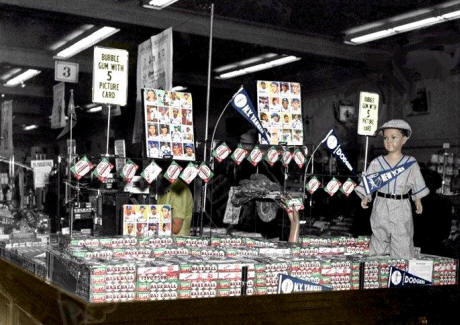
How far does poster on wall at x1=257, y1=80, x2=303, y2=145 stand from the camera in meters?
3.33

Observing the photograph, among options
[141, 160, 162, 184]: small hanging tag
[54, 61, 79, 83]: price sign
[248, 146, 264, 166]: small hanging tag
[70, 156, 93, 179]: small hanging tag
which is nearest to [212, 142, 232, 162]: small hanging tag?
[248, 146, 264, 166]: small hanging tag

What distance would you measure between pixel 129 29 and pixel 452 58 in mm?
2075

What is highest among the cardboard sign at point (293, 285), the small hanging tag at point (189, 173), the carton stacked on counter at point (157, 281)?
the small hanging tag at point (189, 173)

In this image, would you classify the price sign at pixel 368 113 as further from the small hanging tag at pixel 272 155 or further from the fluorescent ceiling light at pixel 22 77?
the fluorescent ceiling light at pixel 22 77

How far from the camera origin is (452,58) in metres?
3.62

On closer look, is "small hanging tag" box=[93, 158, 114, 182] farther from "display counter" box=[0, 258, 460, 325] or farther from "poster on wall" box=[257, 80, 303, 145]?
"poster on wall" box=[257, 80, 303, 145]

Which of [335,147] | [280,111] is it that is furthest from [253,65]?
[335,147]

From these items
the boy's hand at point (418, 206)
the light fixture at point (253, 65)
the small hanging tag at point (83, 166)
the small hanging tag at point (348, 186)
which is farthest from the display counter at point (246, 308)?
the light fixture at point (253, 65)

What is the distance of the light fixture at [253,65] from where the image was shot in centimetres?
362

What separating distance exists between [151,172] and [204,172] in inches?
12.4

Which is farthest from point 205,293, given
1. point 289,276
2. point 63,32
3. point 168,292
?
point 63,32

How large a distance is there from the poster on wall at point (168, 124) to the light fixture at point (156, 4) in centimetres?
79

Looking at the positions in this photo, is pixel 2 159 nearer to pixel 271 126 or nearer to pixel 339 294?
pixel 271 126

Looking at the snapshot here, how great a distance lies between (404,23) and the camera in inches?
142
